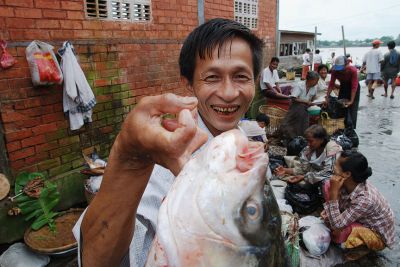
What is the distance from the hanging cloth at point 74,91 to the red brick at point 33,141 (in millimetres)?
418

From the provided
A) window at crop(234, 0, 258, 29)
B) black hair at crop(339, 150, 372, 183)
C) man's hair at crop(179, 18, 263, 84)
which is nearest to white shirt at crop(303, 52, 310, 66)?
window at crop(234, 0, 258, 29)

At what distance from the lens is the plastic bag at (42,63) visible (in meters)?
3.97

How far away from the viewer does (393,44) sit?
12711 millimetres

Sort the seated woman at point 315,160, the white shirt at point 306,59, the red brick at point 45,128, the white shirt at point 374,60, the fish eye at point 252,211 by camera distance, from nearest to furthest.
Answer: the fish eye at point 252,211
the red brick at point 45,128
the seated woman at point 315,160
the white shirt at point 374,60
the white shirt at point 306,59

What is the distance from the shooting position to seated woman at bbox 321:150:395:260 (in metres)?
3.86

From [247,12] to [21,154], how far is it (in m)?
7.75

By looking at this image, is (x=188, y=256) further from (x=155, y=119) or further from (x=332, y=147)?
(x=332, y=147)

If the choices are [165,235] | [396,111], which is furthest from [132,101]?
[396,111]

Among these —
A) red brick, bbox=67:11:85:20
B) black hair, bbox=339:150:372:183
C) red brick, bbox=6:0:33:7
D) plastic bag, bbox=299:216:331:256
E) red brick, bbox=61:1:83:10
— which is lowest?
plastic bag, bbox=299:216:331:256

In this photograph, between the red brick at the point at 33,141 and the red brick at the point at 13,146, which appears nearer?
the red brick at the point at 13,146

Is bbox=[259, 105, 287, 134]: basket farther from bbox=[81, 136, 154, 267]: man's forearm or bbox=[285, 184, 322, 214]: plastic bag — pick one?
bbox=[81, 136, 154, 267]: man's forearm

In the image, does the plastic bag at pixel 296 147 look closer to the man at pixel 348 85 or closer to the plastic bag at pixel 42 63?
the man at pixel 348 85

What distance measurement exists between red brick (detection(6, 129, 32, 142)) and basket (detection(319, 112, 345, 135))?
632 centimetres

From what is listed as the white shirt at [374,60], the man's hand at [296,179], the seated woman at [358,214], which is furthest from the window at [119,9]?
the white shirt at [374,60]
